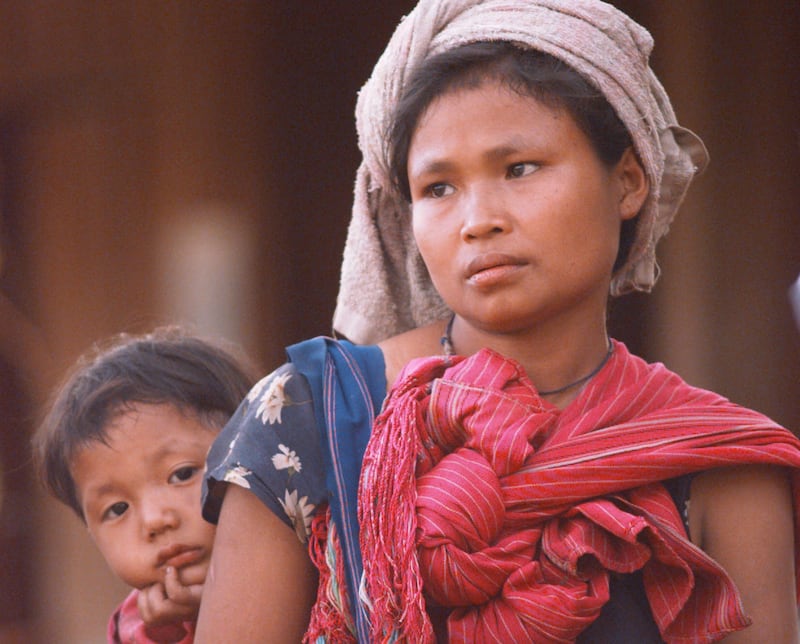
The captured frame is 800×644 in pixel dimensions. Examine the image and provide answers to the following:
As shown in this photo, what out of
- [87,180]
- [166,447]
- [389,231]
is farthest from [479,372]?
[87,180]

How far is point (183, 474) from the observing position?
7.67 feet

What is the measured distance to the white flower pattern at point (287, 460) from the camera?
1845 millimetres

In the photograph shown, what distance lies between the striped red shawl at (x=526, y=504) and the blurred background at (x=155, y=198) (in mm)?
3357

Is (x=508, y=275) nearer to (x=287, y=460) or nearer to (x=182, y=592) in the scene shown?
(x=287, y=460)

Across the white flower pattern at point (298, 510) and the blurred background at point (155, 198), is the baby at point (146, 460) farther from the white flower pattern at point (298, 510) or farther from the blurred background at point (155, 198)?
the blurred background at point (155, 198)

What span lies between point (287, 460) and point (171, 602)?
0.55 metres

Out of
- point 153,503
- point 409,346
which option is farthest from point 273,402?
Answer: point 153,503

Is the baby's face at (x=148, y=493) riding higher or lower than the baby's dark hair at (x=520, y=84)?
lower

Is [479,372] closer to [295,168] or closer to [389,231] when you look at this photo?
[389,231]

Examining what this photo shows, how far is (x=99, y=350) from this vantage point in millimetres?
2658

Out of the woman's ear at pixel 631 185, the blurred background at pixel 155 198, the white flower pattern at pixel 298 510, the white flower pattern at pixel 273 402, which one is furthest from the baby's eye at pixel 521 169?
the blurred background at pixel 155 198

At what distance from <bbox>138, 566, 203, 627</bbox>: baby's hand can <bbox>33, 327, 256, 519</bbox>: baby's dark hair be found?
0.31m

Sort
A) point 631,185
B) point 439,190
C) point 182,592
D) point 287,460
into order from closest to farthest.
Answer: point 287,460, point 439,190, point 631,185, point 182,592

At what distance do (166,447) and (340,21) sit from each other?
4.16 meters
